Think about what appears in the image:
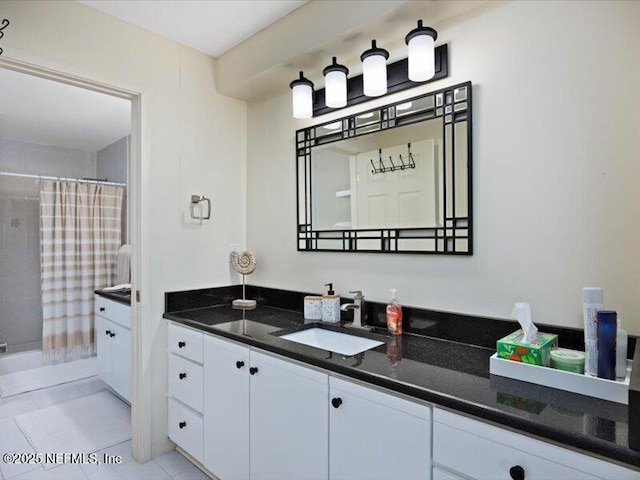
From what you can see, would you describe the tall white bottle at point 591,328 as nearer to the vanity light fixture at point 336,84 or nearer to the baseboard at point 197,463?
the vanity light fixture at point 336,84

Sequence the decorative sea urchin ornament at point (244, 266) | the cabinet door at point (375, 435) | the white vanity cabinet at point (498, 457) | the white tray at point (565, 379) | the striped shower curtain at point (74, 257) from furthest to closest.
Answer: the striped shower curtain at point (74, 257) < the decorative sea urchin ornament at point (244, 266) < the cabinet door at point (375, 435) < the white tray at point (565, 379) < the white vanity cabinet at point (498, 457)

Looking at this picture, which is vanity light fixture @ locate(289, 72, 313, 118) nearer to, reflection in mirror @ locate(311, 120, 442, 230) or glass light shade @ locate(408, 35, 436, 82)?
reflection in mirror @ locate(311, 120, 442, 230)

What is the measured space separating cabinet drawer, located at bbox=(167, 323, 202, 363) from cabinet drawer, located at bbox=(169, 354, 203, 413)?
4 centimetres

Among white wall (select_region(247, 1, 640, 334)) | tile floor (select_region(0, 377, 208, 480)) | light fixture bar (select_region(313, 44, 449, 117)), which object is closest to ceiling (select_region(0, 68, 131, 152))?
light fixture bar (select_region(313, 44, 449, 117))

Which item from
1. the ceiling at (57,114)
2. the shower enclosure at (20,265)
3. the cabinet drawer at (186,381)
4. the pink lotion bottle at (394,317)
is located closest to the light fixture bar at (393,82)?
the pink lotion bottle at (394,317)

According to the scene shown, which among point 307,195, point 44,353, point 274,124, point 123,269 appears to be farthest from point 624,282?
point 44,353

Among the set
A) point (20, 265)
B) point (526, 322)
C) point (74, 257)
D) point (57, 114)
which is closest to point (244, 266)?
point (526, 322)

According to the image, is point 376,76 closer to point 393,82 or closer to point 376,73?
point 376,73

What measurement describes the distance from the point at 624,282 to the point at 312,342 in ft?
4.10

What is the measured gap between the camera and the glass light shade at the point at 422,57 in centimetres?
150

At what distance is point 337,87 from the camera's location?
1.82 metres

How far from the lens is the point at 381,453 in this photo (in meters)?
1.17

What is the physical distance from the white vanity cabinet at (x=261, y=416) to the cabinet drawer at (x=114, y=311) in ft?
3.78

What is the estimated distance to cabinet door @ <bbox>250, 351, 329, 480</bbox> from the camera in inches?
53.0
